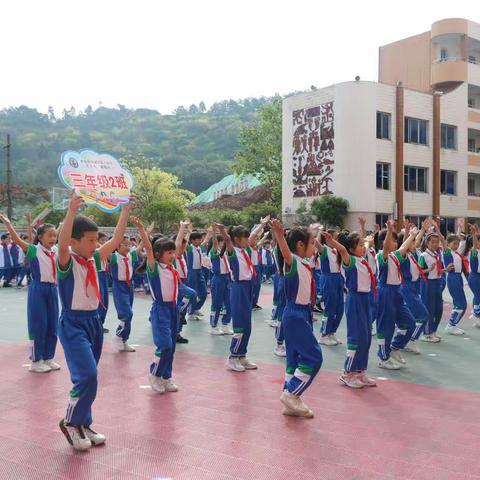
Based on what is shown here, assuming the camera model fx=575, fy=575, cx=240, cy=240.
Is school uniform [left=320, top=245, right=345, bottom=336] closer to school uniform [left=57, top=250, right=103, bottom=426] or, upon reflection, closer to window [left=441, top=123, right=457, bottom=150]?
school uniform [left=57, top=250, right=103, bottom=426]

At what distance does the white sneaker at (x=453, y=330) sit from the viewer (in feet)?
29.1

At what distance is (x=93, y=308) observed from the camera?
4.18m

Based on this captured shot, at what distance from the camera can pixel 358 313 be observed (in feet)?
18.6

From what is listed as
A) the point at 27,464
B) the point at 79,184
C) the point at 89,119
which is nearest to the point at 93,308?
→ the point at 27,464

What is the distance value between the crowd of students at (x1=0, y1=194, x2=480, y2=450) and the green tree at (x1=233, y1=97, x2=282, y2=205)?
2224cm

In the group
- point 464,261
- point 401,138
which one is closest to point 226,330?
point 464,261

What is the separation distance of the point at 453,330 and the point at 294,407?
511 centimetres

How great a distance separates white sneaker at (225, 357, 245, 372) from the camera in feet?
20.9

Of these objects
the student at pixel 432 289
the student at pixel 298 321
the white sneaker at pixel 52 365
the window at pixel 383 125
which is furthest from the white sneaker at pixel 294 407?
the window at pixel 383 125

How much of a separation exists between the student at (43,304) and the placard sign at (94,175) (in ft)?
13.8

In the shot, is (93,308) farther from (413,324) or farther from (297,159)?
(297,159)

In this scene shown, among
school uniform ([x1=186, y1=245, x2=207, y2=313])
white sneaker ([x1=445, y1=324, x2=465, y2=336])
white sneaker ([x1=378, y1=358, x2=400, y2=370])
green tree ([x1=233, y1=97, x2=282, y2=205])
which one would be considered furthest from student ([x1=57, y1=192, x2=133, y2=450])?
green tree ([x1=233, y1=97, x2=282, y2=205])

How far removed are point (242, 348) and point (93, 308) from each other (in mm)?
2620

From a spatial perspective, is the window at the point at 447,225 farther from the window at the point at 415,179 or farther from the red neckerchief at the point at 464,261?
the red neckerchief at the point at 464,261
